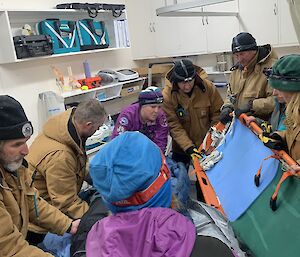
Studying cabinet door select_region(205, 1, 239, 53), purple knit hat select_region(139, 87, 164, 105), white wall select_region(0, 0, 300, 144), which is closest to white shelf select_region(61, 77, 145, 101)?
white wall select_region(0, 0, 300, 144)

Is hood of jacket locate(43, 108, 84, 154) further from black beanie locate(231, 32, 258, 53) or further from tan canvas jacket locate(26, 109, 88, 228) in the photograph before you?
black beanie locate(231, 32, 258, 53)

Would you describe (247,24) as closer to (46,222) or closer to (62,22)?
(62,22)

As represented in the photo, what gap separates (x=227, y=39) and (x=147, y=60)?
138cm

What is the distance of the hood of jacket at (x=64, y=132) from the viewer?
196cm

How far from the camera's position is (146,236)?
2.73ft

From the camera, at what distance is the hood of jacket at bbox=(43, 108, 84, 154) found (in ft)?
6.43

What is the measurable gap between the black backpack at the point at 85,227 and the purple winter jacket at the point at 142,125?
0.94m

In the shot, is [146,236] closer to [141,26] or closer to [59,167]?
[59,167]

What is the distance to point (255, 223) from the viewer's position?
142cm

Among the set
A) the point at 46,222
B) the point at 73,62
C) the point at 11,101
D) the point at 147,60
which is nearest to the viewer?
the point at 11,101

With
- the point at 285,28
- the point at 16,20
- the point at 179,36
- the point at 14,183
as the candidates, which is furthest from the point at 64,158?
the point at 179,36

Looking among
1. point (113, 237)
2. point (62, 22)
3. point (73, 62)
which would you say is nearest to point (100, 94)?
point (73, 62)

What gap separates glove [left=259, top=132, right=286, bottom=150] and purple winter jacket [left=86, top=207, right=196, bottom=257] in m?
0.92

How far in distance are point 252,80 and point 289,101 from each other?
0.92 m
